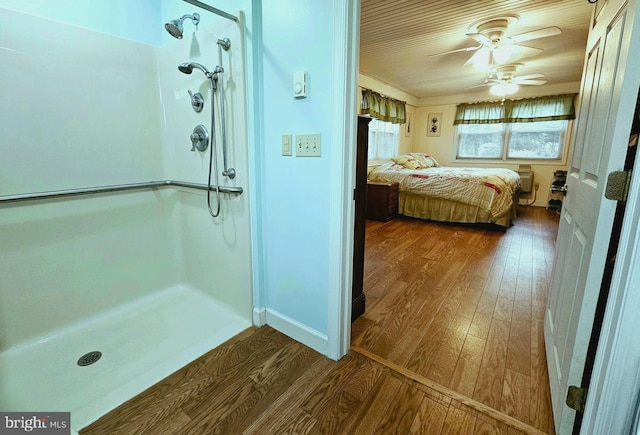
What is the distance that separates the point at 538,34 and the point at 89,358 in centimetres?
434

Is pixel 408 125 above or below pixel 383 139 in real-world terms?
above

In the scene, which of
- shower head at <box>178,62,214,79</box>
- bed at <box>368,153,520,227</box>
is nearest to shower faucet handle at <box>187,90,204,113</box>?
shower head at <box>178,62,214,79</box>

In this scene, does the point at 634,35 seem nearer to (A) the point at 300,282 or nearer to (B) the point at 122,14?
(A) the point at 300,282

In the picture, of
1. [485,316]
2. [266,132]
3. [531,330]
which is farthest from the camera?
[485,316]

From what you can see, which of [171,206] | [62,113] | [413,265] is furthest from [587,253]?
[62,113]

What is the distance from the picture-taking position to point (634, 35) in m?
0.81

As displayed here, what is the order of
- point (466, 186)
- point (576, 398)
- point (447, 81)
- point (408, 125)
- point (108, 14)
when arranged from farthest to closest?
point (408, 125)
point (447, 81)
point (466, 186)
point (108, 14)
point (576, 398)

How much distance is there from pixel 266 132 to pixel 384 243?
2220mm

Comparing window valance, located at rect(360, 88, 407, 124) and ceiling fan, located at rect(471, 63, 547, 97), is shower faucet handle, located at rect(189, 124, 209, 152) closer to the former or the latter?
window valance, located at rect(360, 88, 407, 124)

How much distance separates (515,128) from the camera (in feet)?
19.6

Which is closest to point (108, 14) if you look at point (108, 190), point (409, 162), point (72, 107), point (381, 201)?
point (72, 107)

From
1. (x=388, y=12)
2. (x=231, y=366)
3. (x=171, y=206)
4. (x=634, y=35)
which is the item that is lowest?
(x=231, y=366)

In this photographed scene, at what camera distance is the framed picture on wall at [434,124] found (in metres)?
6.70

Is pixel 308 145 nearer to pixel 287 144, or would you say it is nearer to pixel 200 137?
pixel 287 144
